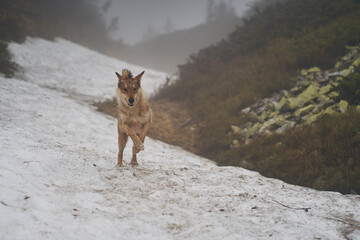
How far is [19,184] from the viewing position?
11.2ft

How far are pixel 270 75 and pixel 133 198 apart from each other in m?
9.39

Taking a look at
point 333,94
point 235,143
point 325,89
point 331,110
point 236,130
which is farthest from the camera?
point 236,130

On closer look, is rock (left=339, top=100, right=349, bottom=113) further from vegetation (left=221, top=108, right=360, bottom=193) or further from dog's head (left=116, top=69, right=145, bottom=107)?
dog's head (left=116, top=69, right=145, bottom=107)

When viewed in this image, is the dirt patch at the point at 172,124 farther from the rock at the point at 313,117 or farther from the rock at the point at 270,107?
the rock at the point at 313,117

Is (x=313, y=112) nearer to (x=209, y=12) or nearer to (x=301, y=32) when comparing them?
(x=301, y=32)

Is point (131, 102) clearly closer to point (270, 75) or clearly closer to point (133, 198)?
point (133, 198)

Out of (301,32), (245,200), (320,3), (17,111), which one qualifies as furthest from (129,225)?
(320,3)

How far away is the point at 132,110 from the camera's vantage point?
5234mm

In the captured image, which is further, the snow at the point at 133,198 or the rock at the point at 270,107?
the rock at the point at 270,107

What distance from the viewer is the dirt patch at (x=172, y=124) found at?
9.97m

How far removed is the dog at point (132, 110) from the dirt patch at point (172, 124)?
4.12 meters

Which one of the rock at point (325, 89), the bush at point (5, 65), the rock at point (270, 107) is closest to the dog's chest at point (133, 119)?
the rock at point (270, 107)

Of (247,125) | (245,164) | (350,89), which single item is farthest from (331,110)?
(247,125)

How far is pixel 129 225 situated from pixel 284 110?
7.06 metres
